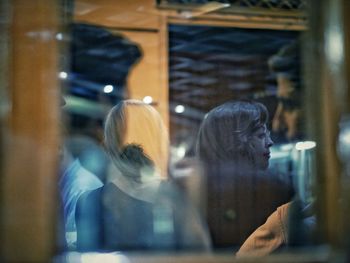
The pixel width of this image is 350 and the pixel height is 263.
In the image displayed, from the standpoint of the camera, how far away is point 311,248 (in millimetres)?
1367

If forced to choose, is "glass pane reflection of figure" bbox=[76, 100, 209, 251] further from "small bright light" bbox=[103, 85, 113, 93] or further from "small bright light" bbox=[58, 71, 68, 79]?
"small bright light" bbox=[58, 71, 68, 79]

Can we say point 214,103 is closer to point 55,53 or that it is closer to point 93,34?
point 93,34

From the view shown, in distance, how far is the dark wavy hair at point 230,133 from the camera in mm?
2102

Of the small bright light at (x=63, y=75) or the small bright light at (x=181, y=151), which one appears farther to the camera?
the small bright light at (x=181, y=151)

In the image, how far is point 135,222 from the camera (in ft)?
6.03

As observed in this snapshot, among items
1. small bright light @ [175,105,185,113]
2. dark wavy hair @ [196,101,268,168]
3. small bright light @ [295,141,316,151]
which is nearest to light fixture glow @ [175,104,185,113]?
small bright light @ [175,105,185,113]

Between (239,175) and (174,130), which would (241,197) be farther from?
(174,130)

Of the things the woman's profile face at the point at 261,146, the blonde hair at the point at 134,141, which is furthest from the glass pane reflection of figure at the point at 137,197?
the woman's profile face at the point at 261,146

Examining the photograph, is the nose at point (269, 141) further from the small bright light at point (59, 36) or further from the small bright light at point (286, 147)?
the small bright light at point (59, 36)

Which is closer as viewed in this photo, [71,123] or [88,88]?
[71,123]

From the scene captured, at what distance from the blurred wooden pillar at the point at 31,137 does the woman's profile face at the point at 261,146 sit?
1.01m

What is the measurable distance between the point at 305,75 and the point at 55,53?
621 millimetres

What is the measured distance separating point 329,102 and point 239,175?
0.81 m

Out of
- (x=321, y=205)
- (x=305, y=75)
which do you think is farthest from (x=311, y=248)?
(x=305, y=75)
